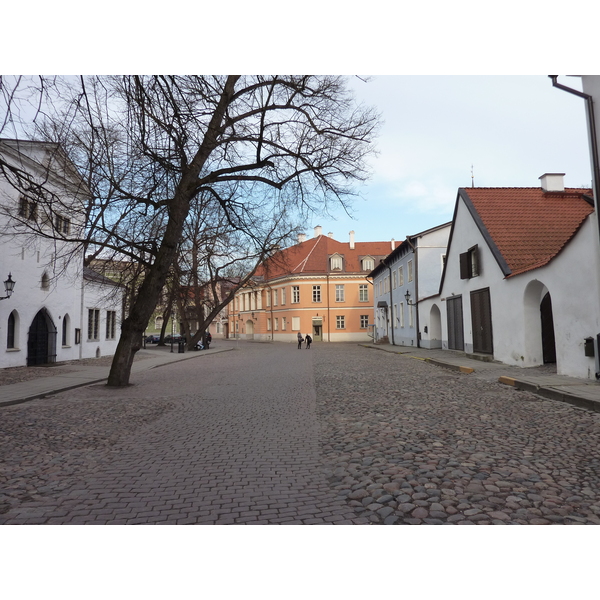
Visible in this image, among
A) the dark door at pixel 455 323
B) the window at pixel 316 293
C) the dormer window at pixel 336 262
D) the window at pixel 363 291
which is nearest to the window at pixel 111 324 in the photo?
the dark door at pixel 455 323

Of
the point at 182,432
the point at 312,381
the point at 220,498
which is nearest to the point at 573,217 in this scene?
the point at 312,381

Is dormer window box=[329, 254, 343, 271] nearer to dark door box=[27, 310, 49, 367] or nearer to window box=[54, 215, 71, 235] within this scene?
dark door box=[27, 310, 49, 367]

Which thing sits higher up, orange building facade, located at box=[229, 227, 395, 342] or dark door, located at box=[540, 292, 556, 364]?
orange building facade, located at box=[229, 227, 395, 342]

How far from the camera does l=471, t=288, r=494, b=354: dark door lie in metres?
18.5

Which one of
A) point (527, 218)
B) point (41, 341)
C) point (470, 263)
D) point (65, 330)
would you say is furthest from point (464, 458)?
point (65, 330)

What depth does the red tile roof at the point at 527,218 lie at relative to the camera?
57.3 ft

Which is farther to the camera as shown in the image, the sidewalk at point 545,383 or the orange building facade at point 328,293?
the orange building facade at point 328,293

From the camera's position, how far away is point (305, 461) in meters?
5.46

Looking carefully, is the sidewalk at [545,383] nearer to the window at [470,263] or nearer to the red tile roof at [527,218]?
the red tile roof at [527,218]

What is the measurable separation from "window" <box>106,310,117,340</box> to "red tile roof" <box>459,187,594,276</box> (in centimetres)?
2063

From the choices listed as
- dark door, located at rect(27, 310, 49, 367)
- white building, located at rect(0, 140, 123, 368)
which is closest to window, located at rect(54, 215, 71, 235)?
white building, located at rect(0, 140, 123, 368)

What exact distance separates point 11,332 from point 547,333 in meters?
19.6

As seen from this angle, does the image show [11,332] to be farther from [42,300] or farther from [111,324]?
[111,324]

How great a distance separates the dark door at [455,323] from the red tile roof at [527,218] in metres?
4.39
